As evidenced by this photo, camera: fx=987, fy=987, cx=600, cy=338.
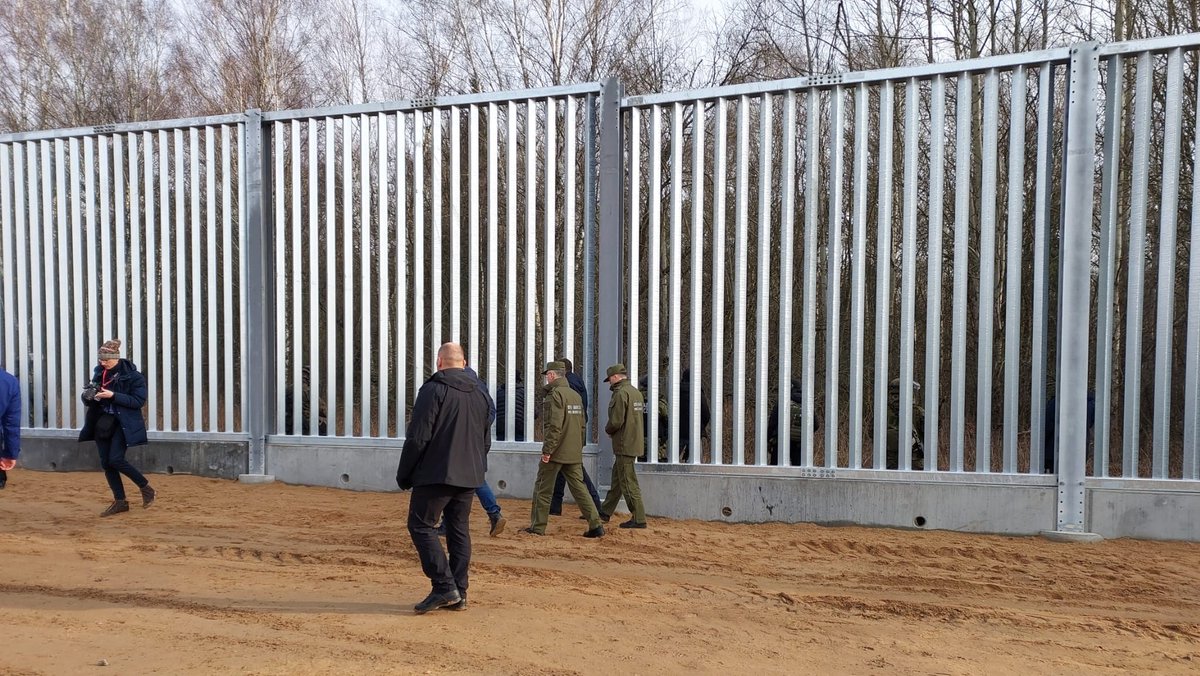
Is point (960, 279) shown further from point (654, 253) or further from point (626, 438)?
point (626, 438)

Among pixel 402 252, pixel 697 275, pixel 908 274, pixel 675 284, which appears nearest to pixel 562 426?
pixel 675 284

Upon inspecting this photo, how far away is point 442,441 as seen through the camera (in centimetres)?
646

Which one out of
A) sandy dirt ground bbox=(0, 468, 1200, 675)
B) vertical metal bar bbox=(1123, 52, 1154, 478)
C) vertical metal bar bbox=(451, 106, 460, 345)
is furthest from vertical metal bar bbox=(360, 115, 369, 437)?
vertical metal bar bbox=(1123, 52, 1154, 478)

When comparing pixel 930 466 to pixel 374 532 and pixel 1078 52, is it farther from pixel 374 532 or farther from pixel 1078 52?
pixel 374 532

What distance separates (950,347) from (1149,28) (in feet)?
34.0

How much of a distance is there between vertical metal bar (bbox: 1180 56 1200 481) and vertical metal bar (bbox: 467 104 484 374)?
7552 mm

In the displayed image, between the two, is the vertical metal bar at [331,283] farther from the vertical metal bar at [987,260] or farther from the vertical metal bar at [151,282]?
the vertical metal bar at [987,260]

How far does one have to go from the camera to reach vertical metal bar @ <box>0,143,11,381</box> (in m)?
14.8

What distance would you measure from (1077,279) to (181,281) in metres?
11.4

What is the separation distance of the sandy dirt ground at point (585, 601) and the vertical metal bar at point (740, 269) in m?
1.35

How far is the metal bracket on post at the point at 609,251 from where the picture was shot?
11.4 m

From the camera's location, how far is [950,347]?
1080 cm

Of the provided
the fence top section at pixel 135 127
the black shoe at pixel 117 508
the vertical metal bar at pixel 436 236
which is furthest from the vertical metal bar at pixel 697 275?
the fence top section at pixel 135 127

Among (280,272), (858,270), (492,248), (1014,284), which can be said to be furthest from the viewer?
(280,272)
